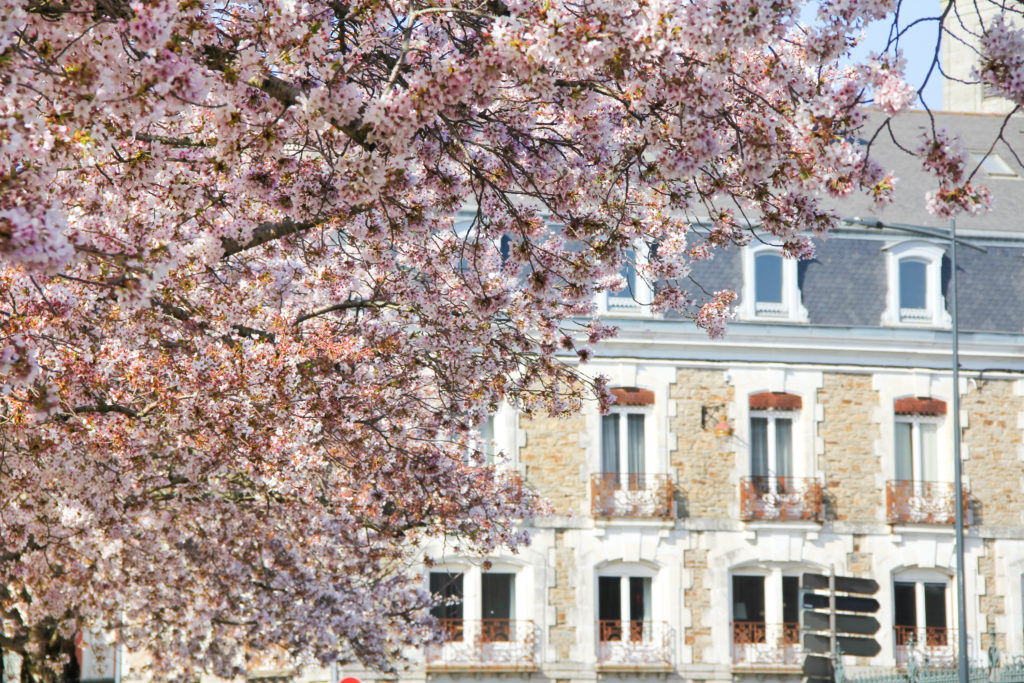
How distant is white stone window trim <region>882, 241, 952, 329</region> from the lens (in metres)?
28.9

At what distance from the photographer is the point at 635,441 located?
92.8ft

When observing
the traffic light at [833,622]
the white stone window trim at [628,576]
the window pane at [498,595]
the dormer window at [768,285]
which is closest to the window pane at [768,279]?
the dormer window at [768,285]

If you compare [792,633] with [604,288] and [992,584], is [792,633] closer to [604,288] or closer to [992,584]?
[992,584]

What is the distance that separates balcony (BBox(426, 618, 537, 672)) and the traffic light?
14.8m

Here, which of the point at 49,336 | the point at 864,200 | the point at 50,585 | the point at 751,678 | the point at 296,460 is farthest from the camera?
the point at 864,200

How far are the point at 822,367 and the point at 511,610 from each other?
25.4 ft

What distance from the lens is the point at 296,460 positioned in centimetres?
1159

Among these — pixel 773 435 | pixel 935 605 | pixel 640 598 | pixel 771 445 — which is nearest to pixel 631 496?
pixel 640 598

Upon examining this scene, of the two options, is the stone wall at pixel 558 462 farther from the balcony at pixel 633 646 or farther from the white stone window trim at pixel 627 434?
the balcony at pixel 633 646

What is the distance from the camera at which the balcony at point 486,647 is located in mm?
26719

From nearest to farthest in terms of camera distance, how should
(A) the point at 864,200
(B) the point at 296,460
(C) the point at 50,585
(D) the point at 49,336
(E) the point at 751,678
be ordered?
(D) the point at 49,336 < (B) the point at 296,460 < (C) the point at 50,585 < (E) the point at 751,678 < (A) the point at 864,200

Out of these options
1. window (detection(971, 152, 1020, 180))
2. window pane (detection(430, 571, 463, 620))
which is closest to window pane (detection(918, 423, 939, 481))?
window (detection(971, 152, 1020, 180))

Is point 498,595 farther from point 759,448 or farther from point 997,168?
point 997,168

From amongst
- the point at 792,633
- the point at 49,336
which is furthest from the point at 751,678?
the point at 49,336
